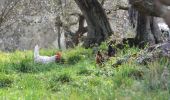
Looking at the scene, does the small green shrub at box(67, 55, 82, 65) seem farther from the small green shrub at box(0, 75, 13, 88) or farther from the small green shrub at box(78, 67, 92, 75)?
the small green shrub at box(0, 75, 13, 88)

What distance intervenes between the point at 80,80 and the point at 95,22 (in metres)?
6.50

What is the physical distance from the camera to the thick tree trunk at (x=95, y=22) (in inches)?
622

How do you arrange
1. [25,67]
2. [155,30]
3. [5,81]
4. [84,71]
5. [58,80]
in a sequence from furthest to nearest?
[155,30] < [25,67] < [84,71] < [5,81] < [58,80]

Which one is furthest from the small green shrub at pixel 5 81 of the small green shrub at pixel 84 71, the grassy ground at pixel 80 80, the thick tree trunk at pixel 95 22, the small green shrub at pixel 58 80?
the thick tree trunk at pixel 95 22

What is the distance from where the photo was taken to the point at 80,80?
9609 millimetres

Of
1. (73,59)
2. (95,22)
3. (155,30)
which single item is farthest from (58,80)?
(95,22)

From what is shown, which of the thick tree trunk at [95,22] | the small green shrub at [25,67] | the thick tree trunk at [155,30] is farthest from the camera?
the thick tree trunk at [95,22]

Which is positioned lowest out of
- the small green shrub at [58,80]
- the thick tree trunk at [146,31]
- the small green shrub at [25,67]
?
the small green shrub at [58,80]

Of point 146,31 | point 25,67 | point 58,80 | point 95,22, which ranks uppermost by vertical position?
point 95,22

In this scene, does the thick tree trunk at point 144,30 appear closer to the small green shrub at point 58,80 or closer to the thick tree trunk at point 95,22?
the thick tree trunk at point 95,22

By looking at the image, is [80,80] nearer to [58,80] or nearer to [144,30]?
[58,80]

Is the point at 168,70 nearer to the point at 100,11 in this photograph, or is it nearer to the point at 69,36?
the point at 100,11

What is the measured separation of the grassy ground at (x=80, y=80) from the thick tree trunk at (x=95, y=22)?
4.58ft

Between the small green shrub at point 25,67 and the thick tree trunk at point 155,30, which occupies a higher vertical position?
the thick tree trunk at point 155,30
